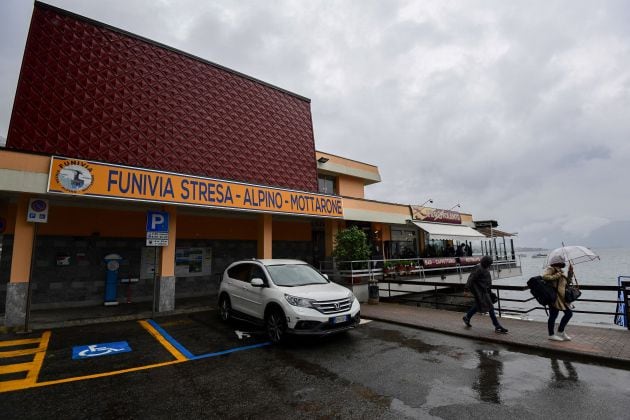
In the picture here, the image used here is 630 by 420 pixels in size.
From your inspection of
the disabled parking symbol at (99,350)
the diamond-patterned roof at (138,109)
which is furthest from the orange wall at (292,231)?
the disabled parking symbol at (99,350)

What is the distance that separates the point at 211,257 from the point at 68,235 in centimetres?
566

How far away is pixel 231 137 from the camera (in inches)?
610

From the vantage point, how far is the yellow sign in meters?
9.12

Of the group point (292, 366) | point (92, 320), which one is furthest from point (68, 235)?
point (292, 366)

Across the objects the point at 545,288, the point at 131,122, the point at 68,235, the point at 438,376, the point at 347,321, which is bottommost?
the point at 438,376

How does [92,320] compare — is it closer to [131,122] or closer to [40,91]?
[131,122]

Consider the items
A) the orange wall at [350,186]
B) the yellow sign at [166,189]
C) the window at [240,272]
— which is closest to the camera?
the window at [240,272]

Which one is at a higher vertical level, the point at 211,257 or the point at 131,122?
the point at 131,122

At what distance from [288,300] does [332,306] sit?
97cm

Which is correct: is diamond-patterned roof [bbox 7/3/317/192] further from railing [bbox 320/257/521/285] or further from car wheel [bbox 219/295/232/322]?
car wheel [bbox 219/295/232/322]

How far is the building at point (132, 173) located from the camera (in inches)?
371

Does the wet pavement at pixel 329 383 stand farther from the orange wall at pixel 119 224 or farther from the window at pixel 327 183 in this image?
the window at pixel 327 183

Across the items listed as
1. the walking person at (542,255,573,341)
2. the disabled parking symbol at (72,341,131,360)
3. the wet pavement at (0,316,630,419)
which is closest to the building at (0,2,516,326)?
the disabled parking symbol at (72,341,131,360)

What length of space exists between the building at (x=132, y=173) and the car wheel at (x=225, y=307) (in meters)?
2.74
